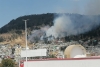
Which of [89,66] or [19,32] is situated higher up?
[19,32]

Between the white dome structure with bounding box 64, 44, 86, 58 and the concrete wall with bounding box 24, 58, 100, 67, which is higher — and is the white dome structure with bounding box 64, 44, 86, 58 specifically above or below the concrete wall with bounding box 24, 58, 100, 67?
above

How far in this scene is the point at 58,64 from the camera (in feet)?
97.1

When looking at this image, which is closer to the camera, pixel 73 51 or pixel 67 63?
pixel 67 63

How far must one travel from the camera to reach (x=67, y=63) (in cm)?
2833

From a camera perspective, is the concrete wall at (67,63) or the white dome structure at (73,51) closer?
the concrete wall at (67,63)

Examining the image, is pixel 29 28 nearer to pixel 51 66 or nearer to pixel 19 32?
pixel 19 32

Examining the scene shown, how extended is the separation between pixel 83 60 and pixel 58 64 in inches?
163

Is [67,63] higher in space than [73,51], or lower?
lower

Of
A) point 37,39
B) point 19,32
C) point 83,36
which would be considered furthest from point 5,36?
point 83,36

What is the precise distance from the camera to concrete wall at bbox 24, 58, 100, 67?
25464mm

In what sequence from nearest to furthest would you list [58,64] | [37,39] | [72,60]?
[72,60]
[58,64]
[37,39]

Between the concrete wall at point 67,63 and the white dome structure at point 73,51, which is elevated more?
the white dome structure at point 73,51

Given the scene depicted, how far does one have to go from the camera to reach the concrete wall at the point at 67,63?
83.5ft

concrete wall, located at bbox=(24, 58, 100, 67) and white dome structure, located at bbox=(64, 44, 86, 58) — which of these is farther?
white dome structure, located at bbox=(64, 44, 86, 58)
